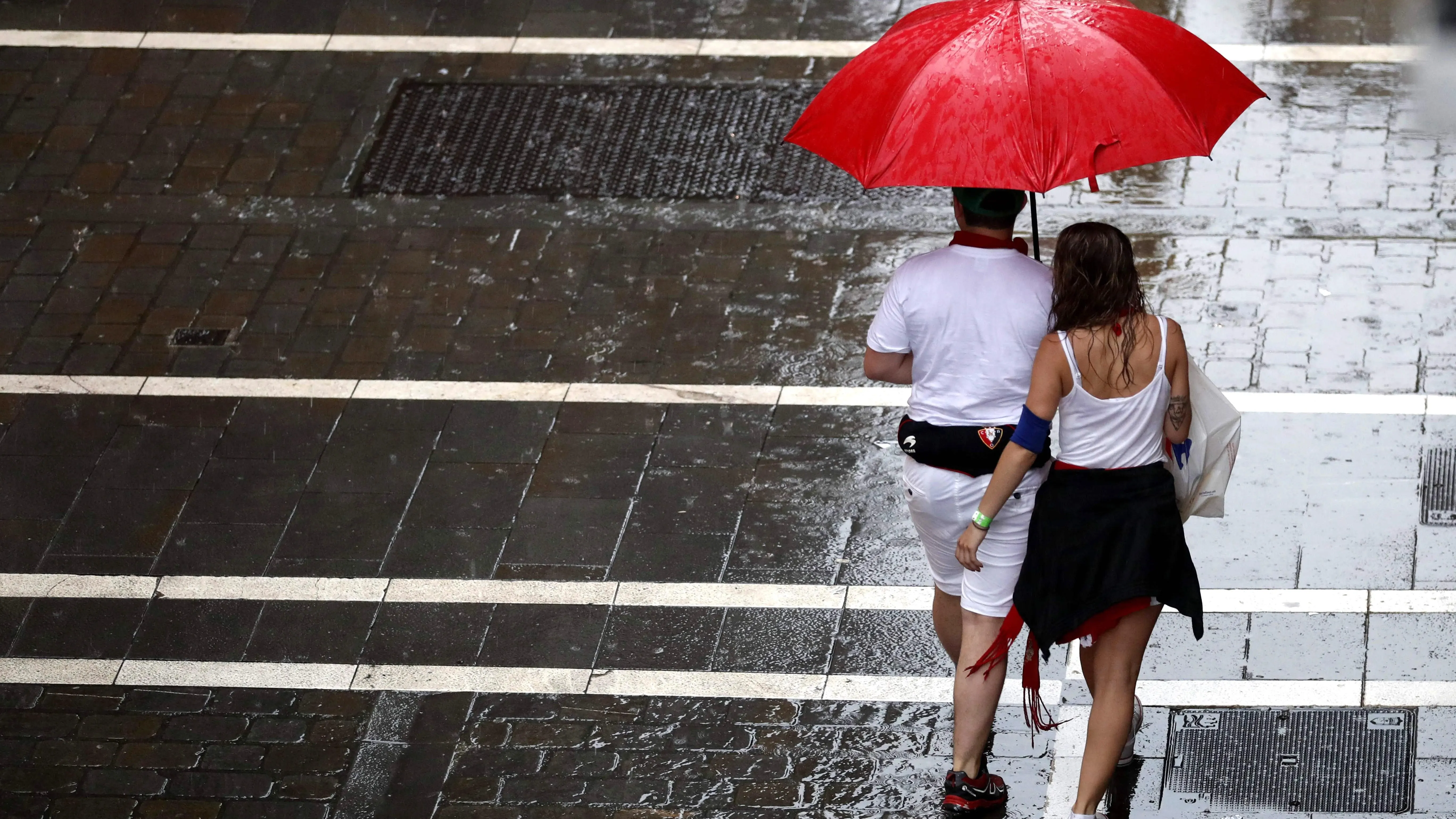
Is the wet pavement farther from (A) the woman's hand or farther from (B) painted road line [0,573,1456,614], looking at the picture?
(A) the woman's hand

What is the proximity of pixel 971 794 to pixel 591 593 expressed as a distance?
1967 mm

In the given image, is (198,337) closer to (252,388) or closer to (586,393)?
(252,388)

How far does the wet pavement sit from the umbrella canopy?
88.9 inches

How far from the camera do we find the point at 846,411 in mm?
7973

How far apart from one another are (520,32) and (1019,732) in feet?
22.6

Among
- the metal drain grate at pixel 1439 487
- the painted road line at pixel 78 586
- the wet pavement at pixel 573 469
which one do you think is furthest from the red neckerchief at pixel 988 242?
the painted road line at pixel 78 586

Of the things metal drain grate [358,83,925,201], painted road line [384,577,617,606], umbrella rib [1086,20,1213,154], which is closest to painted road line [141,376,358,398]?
painted road line [384,577,617,606]

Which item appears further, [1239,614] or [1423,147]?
[1423,147]

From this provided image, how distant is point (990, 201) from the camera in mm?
5020

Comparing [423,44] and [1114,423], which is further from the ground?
[1114,423]

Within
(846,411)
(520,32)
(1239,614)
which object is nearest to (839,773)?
(1239,614)

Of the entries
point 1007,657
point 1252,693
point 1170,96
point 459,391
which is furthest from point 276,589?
point 1170,96

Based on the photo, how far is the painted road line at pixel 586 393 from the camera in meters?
7.69

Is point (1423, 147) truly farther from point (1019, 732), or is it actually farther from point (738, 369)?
point (1019, 732)
